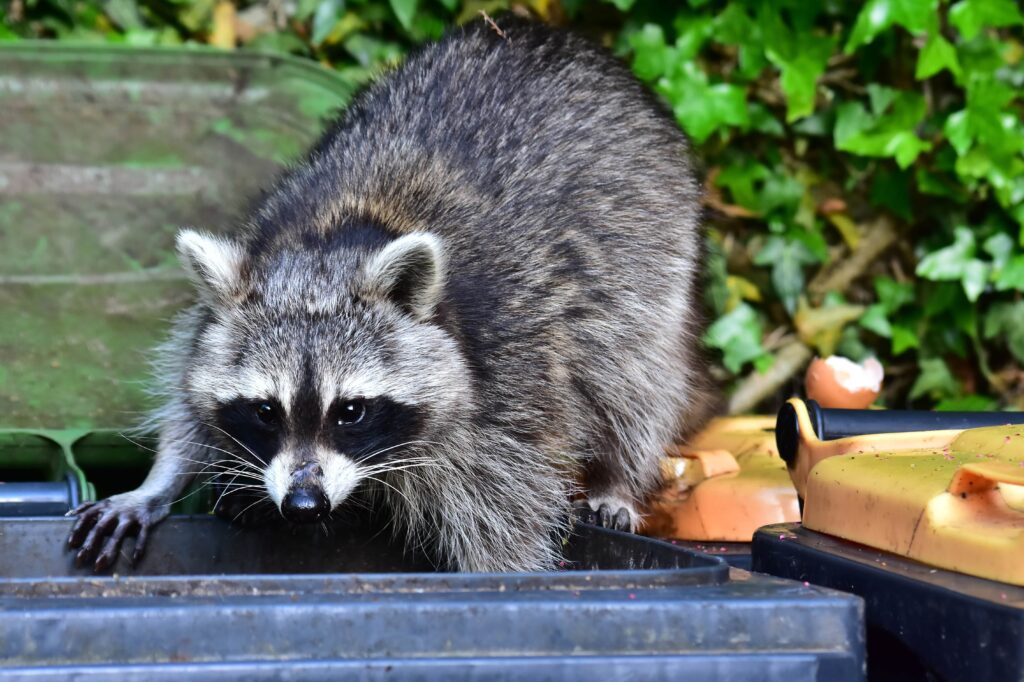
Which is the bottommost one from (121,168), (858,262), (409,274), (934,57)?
(409,274)

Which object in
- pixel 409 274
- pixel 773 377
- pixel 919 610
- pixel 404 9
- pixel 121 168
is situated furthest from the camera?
pixel 773 377

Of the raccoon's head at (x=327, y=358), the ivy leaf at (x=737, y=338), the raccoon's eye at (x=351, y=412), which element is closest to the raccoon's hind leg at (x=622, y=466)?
the raccoon's head at (x=327, y=358)

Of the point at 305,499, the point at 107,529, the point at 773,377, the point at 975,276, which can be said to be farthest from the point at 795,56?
the point at 107,529

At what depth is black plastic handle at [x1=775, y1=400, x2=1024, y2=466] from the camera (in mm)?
1712

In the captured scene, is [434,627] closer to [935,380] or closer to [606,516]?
[606,516]

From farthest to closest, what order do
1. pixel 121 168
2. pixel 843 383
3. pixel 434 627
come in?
pixel 121 168, pixel 843 383, pixel 434 627

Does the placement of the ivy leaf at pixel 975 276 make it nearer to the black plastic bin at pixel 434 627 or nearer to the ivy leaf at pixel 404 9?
the ivy leaf at pixel 404 9

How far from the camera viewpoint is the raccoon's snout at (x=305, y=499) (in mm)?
1762

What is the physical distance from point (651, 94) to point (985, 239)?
1.17 m

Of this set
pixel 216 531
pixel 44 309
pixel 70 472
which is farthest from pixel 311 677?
pixel 44 309

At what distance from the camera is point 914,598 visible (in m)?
1.24

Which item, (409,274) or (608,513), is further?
(608,513)

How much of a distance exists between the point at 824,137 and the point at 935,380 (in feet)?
2.53

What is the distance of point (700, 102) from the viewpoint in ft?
10.7
